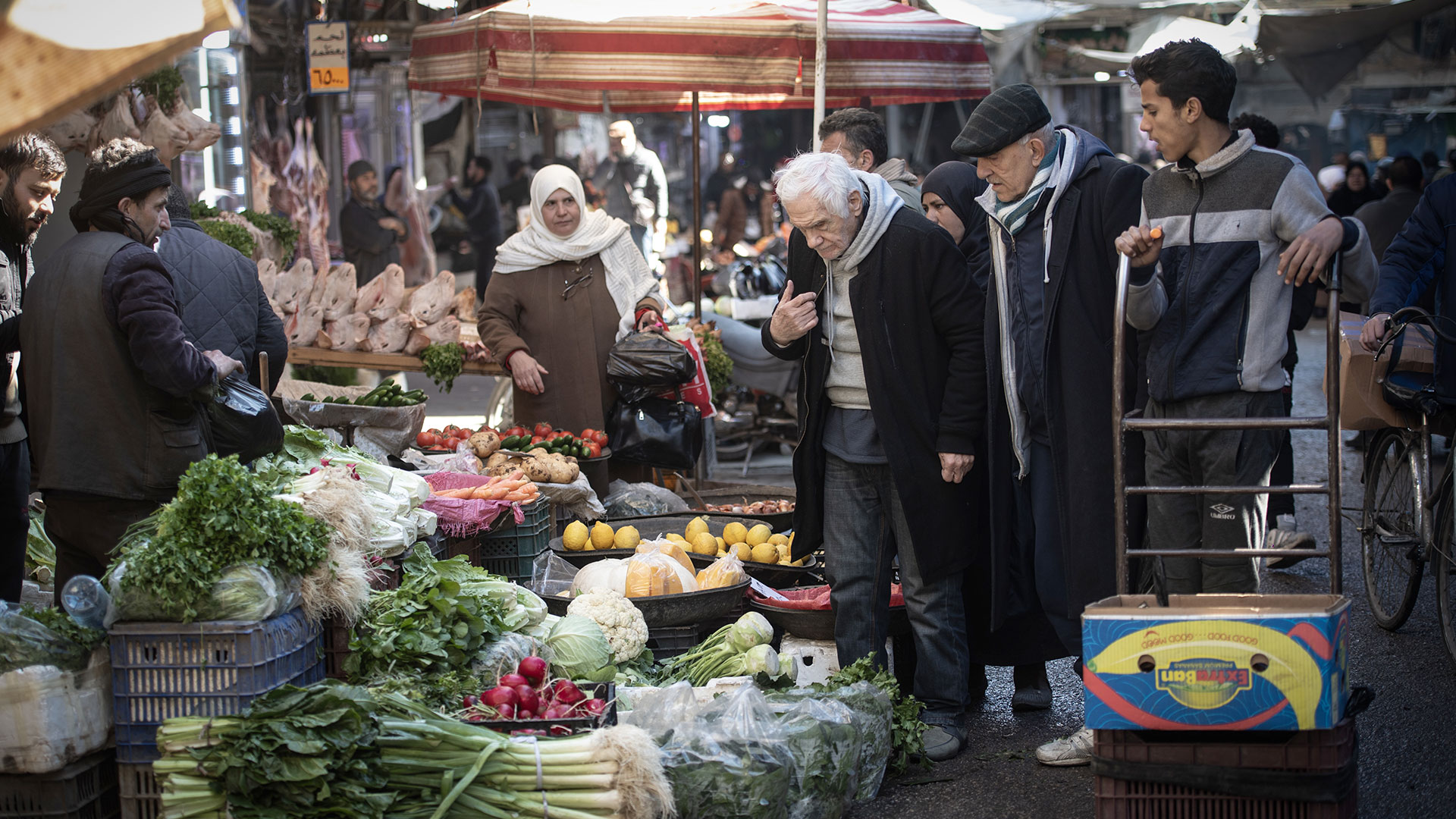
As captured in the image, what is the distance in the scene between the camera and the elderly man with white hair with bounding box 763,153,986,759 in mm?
4414

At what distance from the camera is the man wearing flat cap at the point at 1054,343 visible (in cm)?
420

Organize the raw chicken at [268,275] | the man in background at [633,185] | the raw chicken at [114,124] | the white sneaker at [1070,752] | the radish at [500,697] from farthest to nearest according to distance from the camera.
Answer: the man in background at [633,185], the raw chicken at [268,275], the raw chicken at [114,124], the white sneaker at [1070,752], the radish at [500,697]

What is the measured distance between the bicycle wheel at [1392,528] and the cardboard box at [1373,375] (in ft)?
0.79

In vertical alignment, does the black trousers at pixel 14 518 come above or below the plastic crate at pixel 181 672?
above

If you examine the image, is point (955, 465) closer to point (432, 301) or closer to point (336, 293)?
point (432, 301)

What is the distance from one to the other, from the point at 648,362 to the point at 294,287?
8.64ft

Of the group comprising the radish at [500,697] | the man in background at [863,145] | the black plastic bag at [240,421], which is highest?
the man in background at [863,145]

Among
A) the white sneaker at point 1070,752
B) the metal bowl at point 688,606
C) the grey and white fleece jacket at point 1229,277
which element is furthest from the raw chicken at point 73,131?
the white sneaker at point 1070,752

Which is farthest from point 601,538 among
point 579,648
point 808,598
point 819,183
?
point 819,183

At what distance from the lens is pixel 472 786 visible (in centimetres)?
341

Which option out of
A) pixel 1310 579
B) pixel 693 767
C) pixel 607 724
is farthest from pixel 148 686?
pixel 1310 579

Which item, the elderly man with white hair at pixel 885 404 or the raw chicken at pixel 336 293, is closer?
the elderly man with white hair at pixel 885 404

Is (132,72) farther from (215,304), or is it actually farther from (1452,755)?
(1452,755)

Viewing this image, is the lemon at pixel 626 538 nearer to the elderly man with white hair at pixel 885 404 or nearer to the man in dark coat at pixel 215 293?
the elderly man with white hair at pixel 885 404
